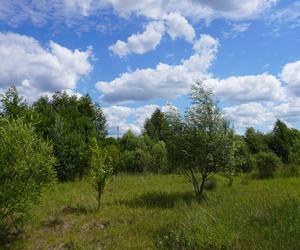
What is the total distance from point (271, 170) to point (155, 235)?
2053 centimetres

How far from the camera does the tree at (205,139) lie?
63.9 feet

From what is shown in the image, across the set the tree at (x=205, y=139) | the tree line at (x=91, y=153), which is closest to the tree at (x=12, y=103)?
the tree line at (x=91, y=153)

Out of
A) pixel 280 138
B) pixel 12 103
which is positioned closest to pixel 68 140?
pixel 12 103

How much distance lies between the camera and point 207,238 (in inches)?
376

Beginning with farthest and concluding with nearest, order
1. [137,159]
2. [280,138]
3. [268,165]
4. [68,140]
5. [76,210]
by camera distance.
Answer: [280,138] < [137,159] < [68,140] < [268,165] < [76,210]

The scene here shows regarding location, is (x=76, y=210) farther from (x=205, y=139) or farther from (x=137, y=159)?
(x=137, y=159)

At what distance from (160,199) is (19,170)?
882cm

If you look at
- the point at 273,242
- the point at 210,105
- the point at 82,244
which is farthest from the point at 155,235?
the point at 210,105

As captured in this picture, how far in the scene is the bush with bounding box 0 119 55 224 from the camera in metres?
12.9

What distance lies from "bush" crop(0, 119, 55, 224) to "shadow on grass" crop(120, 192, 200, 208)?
5.98m

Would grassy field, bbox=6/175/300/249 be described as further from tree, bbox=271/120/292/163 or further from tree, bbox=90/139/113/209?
tree, bbox=271/120/292/163

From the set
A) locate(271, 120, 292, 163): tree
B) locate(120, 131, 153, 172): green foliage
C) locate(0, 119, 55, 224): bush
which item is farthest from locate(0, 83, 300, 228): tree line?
locate(271, 120, 292, 163): tree

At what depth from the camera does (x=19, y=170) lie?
42.7ft

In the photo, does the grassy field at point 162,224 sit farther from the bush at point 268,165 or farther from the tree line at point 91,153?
the bush at point 268,165
